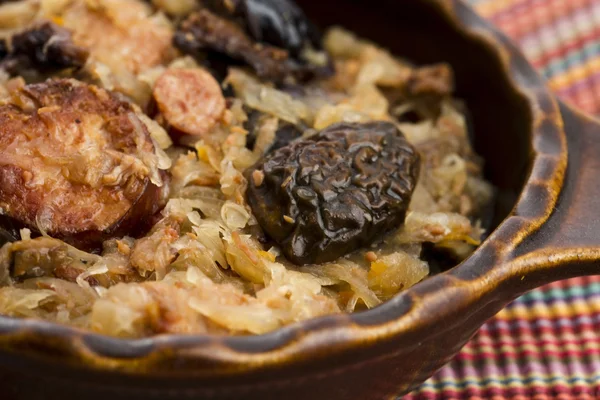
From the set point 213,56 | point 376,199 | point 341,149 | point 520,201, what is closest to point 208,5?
point 213,56

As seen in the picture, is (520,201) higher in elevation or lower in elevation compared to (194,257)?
higher

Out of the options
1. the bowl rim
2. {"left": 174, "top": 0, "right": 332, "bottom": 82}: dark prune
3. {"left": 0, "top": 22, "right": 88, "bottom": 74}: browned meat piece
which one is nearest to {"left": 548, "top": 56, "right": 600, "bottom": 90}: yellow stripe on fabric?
{"left": 174, "top": 0, "right": 332, "bottom": 82}: dark prune

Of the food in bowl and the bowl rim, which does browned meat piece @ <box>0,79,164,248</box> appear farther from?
the bowl rim

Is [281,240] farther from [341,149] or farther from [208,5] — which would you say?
[208,5]

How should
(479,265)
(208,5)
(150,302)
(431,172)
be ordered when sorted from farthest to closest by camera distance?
(208,5) < (431,172) < (479,265) < (150,302)

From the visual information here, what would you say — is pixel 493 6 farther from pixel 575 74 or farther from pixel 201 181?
pixel 201 181

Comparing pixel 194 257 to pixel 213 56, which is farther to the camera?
pixel 213 56

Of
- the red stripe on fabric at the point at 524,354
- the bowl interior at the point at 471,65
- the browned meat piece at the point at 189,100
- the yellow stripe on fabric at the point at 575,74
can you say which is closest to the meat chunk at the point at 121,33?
the browned meat piece at the point at 189,100

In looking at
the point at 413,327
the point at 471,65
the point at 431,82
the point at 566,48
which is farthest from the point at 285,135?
the point at 566,48
